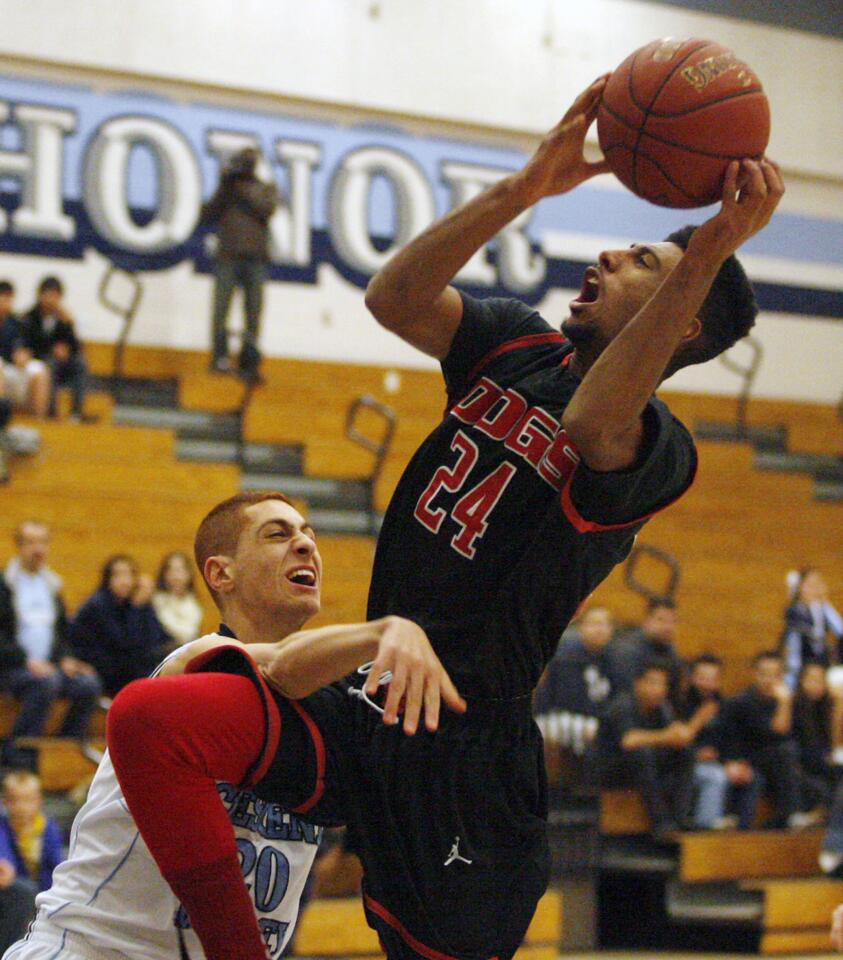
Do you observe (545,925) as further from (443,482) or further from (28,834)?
(443,482)

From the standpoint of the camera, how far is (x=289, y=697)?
2670 mm

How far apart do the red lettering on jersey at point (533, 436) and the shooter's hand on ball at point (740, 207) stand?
44cm

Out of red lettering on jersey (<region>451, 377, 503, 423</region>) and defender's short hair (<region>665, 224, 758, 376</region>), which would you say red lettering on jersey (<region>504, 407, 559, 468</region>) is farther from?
defender's short hair (<region>665, 224, 758, 376</region>)

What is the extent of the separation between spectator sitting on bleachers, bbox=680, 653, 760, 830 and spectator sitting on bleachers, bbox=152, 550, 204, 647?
9.19 feet

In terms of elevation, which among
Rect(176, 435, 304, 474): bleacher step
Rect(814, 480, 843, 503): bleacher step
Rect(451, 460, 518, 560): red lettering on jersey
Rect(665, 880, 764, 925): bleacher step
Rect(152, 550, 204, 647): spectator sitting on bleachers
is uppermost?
Rect(451, 460, 518, 560): red lettering on jersey

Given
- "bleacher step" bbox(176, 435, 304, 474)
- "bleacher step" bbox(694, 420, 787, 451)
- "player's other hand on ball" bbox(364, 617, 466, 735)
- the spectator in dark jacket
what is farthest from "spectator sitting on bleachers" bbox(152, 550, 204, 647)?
"player's other hand on ball" bbox(364, 617, 466, 735)

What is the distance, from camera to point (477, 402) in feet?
9.55

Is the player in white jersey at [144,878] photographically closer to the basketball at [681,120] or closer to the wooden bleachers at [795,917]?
the basketball at [681,120]

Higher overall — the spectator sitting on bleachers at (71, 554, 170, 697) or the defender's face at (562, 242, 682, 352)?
the defender's face at (562, 242, 682, 352)

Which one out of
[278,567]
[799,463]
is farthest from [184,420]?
[278,567]

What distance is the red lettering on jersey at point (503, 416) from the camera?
2855mm

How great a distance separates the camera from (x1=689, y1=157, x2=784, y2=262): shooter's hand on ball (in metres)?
2.54

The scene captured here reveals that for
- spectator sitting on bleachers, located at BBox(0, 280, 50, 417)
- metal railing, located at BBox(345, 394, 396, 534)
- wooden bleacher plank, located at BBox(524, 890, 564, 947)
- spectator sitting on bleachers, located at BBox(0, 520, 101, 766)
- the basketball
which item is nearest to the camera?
the basketball

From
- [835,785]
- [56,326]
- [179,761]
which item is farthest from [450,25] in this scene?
[179,761]
